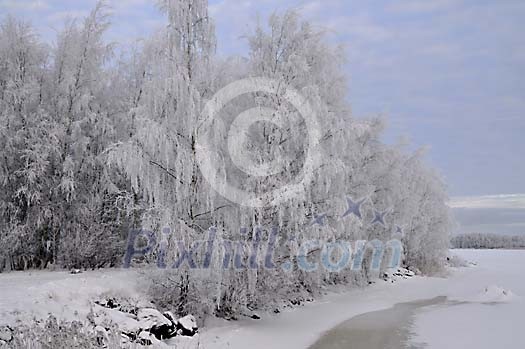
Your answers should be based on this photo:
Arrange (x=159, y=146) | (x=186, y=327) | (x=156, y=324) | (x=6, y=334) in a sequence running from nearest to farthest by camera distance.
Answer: (x=6, y=334), (x=156, y=324), (x=186, y=327), (x=159, y=146)

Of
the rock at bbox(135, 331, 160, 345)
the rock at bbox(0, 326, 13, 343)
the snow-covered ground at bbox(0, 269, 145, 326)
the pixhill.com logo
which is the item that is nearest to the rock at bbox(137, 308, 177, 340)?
the rock at bbox(135, 331, 160, 345)

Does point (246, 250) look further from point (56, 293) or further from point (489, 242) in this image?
point (489, 242)

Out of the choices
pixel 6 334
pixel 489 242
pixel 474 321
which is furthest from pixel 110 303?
pixel 489 242

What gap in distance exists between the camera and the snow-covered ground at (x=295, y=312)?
28.4 feet

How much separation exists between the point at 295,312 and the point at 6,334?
9.03m

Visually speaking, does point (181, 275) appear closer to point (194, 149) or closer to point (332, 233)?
point (194, 149)

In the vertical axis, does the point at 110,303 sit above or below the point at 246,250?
below

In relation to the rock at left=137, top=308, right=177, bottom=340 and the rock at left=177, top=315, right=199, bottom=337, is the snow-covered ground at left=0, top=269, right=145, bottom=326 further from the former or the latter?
the rock at left=177, top=315, right=199, bottom=337

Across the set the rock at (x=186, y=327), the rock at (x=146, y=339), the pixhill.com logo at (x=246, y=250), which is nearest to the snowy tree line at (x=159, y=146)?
the pixhill.com logo at (x=246, y=250)

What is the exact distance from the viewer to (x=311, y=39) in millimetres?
14023

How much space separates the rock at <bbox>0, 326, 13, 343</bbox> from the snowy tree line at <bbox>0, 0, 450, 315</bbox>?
405 cm

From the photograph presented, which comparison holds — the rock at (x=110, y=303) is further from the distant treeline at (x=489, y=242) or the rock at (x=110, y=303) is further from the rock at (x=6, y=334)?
the distant treeline at (x=489, y=242)

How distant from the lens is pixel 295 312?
46.1 ft

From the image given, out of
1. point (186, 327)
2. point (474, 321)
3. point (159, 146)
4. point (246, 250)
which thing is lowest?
point (474, 321)
